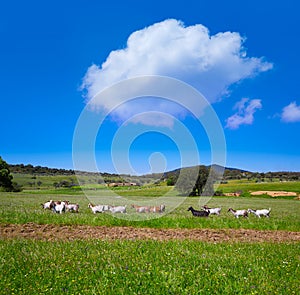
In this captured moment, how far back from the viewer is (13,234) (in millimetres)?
12992

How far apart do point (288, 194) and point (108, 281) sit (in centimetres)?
7829

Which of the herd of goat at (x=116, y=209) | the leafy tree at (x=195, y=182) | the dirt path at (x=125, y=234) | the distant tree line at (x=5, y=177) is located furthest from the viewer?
the distant tree line at (x=5, y=177)

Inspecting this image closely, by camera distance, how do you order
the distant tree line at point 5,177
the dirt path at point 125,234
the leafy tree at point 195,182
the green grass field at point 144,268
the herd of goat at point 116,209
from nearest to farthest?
the green grass field at point 144,268 → the dirt path at point 125,234 → the herd of goat at point 116,209 → the leafy tree at point 195,182 → the distant tree line at point 5,177

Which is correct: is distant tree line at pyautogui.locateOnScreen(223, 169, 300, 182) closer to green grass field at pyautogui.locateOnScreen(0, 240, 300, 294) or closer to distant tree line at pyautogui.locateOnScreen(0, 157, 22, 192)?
distant tree line at pyautogui.locateOnScreen(0, 157, 22, 192)

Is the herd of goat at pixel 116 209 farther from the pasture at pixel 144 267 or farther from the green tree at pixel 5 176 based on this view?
the green tree at pixel 5 176

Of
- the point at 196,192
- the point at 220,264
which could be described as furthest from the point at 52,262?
the point at 196,192

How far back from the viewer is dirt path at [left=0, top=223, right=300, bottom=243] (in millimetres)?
12789

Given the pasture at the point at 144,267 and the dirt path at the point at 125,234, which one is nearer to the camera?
the pasture at the point at 144,267

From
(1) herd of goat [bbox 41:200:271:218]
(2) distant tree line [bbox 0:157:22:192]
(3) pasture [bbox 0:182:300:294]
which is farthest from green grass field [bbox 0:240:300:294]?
(2) distant tree line [bbox 0:157:22:192]

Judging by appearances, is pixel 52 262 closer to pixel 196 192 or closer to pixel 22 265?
pixel 22 265

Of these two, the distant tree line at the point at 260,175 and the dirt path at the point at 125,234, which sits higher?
the distant tree line at the point at 260,175

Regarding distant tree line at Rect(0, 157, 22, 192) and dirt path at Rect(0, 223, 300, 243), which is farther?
distant tree line at Rect(0, 157, 22, 192)

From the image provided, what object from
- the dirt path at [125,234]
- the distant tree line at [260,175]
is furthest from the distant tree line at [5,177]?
the distant tree line at [260,175]

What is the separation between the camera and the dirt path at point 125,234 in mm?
12789
